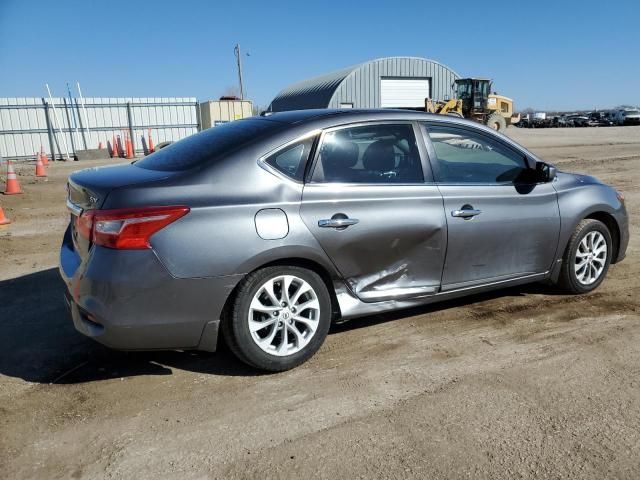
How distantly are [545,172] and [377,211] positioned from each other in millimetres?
1655

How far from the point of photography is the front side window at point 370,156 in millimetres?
3604

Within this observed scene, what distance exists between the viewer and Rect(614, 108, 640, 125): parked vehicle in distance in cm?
5309

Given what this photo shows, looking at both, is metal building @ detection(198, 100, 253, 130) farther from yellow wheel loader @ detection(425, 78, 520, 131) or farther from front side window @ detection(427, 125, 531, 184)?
front side window @ detection(427, 125, 531, 184)

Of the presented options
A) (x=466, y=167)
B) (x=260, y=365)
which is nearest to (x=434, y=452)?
(x=260, y=365)

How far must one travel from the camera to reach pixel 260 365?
3.37 metres

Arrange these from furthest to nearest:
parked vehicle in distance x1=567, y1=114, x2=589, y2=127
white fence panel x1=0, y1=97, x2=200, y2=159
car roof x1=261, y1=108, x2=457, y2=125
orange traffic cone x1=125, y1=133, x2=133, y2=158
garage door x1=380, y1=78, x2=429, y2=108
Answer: parked vehicle in distance x1=567, y1=114, x2=589, y2=127
garage door x1=380, y1=78, x2=429, y2=108
orange traffic cone x1=125, y1=133, x2=133, y2=158
white fence panel x1=0, y1=97, x2=200, y2=159
car roof x1=261, y1=108, x2=457, y2=125

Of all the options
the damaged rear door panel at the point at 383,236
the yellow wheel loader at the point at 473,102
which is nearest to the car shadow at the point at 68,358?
the damaged rear door panel at the point at 383,236

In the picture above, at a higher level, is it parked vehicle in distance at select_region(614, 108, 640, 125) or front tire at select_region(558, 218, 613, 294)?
parked vehicle in distance at select_region(614, 108, 640, 125)

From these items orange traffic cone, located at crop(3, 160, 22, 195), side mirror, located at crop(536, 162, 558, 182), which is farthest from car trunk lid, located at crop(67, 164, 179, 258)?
orange traffic cone, located at crop(3, 160, 22, 195)

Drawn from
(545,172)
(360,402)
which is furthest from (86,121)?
(360,402)

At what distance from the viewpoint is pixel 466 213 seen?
3.96 meters

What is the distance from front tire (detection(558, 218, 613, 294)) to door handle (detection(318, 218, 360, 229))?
7.13 feet

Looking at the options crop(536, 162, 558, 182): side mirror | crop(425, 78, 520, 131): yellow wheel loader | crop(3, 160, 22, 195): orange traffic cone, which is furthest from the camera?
crop(425, 78, 520, 131): yellow wheel loader

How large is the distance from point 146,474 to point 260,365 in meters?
1.02
